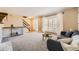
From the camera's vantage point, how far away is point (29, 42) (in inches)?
63.1

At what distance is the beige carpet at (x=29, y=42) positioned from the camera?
58.5 inches

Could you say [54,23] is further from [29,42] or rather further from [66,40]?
[29,42]

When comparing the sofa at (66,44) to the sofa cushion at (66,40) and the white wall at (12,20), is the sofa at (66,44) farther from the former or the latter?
the white wall at (12,20)

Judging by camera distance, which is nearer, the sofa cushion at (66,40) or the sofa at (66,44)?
the sofa at (66,44)

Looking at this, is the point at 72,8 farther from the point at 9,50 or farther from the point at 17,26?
the point at 9,50

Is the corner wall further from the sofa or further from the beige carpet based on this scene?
the beige carpet

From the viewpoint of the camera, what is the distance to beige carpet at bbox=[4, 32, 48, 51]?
1487mm

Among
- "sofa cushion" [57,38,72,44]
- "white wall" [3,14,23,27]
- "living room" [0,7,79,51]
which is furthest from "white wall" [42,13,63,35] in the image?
"white wall" [3,14,23,27]

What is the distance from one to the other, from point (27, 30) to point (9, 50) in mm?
492

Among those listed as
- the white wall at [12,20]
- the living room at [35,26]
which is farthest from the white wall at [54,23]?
the white wall at [12,20]

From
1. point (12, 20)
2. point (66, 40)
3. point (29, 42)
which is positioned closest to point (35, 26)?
point (29, 42)
